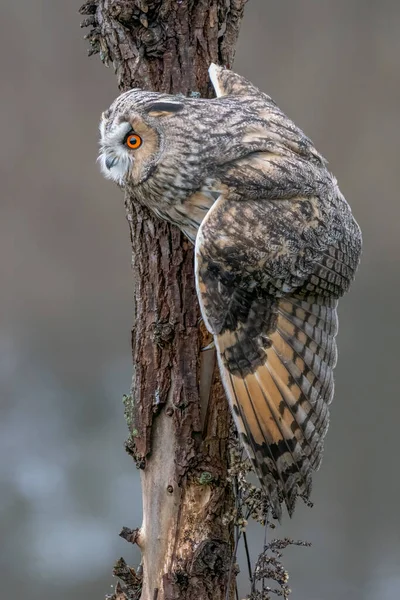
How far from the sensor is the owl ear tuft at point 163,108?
1.72 metres

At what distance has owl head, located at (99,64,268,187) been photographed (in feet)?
5.65

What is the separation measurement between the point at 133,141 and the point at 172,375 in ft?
1.87

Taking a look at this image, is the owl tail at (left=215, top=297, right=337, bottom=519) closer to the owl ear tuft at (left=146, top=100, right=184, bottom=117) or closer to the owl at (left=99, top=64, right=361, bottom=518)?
the owl at (left=99, top=64, right=361, bottom=518)

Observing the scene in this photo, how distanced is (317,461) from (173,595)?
0.48 meters

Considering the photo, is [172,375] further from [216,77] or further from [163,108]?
[216,77]

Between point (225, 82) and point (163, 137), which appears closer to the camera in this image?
point (163, 137)

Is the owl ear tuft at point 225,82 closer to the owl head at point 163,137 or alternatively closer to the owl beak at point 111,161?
the owl head at point 163,137

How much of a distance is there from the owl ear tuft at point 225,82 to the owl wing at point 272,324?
33 centimetres

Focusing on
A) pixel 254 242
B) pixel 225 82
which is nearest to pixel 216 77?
Answer: pixel 225 82

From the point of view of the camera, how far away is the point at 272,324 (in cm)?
175

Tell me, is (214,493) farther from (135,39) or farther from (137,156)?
(135,39)

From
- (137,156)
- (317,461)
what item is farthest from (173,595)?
(137,156)

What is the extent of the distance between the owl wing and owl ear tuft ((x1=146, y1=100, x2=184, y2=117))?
0.74 feet

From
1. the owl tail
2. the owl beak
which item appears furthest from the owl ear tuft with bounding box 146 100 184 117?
the owl tail
